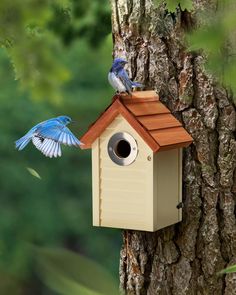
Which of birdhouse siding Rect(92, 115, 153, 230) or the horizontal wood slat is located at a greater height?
the horizontal wood slat

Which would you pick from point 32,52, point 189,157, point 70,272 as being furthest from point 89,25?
point 32,52

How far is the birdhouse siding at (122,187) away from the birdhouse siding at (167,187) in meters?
0.02

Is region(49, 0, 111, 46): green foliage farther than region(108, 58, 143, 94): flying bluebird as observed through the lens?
Yes

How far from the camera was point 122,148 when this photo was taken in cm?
167

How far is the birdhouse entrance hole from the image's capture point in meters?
1.59

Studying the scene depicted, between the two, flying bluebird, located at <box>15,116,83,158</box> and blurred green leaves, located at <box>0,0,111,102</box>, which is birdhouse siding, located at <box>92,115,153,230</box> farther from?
blurred green leaves, located at <box>0,0,111,102</box>

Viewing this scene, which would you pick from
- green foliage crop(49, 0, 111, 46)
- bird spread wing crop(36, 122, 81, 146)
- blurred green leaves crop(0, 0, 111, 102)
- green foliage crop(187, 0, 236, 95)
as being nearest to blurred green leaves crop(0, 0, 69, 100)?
blurred green leaves crop(0, 0, 111, 102)

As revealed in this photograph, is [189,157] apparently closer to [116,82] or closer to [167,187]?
[167,187]

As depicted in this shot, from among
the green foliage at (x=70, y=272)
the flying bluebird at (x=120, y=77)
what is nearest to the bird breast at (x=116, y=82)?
the flying bluebird at (x=120, y=77)

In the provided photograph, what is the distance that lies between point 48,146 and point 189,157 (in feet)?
1.09

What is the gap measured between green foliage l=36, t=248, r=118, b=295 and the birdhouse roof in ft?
1.57

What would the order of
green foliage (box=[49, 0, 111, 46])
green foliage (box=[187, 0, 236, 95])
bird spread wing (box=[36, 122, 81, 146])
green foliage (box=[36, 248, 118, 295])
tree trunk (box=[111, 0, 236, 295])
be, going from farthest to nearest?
green foliage (box=[49, 0, 111, 46]) < green foliage (box=[36, 248, 118, 295]) < tree trunk (box=[111, 0, 236, 295]) < bird spread wing (box=[36, 122, 81, 146]) < green foliage (box=[187, 0, 236, 95])

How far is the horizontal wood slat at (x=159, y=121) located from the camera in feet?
5.22

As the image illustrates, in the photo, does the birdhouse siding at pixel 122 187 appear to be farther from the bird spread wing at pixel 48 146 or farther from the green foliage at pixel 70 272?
the green foliage at pixel 70 272
